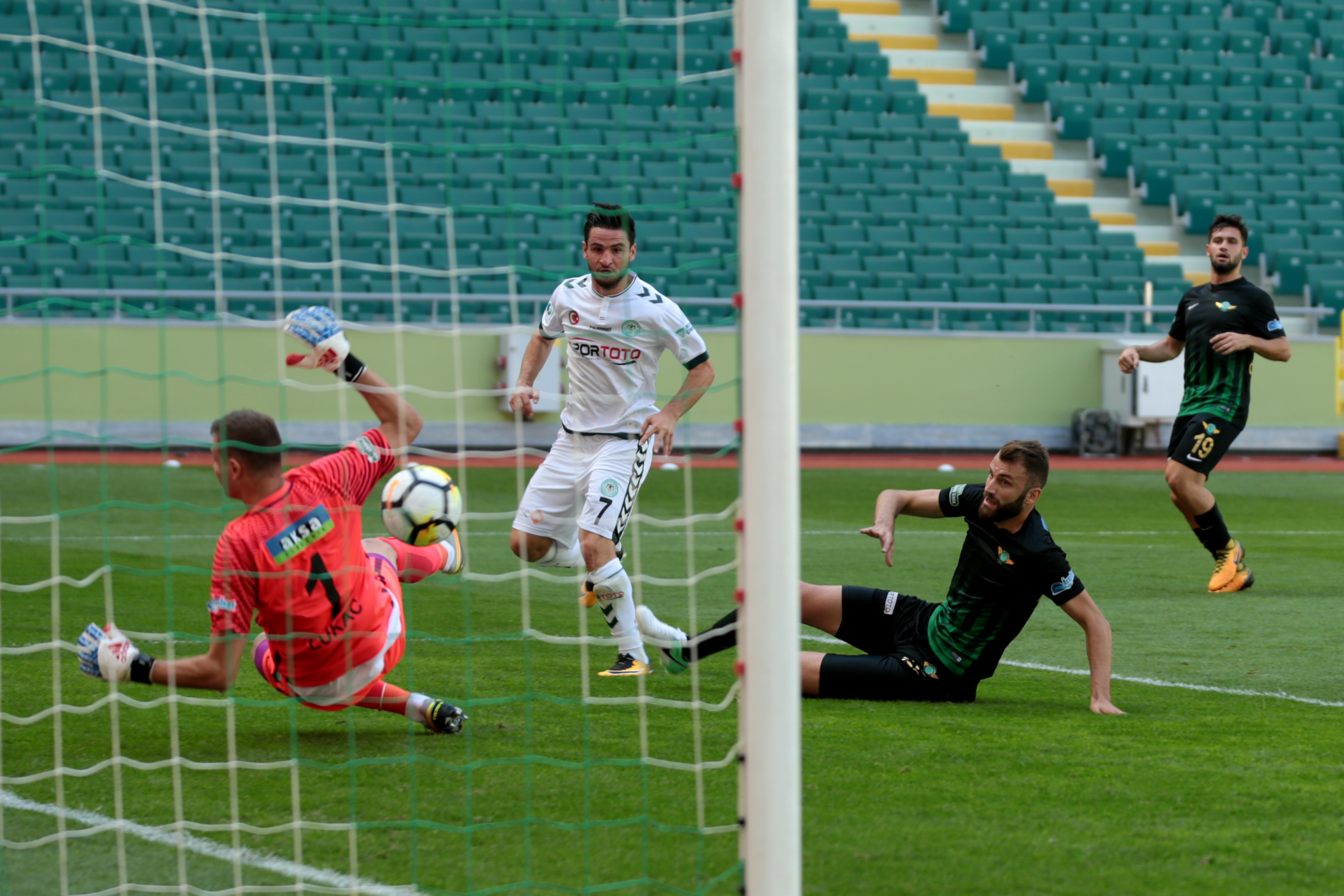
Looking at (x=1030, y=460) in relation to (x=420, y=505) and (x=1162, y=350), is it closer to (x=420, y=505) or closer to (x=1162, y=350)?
(x=420, y=505)

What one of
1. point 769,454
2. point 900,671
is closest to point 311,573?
point 769,454

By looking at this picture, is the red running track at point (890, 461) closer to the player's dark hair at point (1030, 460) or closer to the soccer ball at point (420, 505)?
the soccer ball at point (420, 505)

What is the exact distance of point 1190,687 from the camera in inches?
219

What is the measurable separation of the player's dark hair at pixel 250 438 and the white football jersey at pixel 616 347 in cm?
203

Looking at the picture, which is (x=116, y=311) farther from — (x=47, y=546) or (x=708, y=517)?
(x=708, y=517)

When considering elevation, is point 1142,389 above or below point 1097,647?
above

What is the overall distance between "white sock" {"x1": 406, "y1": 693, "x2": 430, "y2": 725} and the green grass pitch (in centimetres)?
9

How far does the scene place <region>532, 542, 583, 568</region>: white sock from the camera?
629cm

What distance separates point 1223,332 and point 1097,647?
3.91 metres

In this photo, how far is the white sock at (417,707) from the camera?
4.74 meters

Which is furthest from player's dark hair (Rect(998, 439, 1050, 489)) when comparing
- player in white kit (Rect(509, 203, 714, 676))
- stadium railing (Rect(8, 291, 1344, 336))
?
stadium railing (Rect(8, 291, 1344, 336))

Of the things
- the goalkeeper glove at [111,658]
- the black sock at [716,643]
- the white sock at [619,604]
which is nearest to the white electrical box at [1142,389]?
the white sock at [619,604]

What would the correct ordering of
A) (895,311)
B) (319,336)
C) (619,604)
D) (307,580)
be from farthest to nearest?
1. (895,311)
2. (619,604)
3. (307,580)
4. (319,336)

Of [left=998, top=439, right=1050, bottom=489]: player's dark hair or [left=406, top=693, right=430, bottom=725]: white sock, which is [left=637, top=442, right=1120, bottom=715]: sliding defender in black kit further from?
[left=406, top=693, right=430, bottom=725]: white sock
